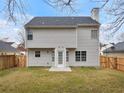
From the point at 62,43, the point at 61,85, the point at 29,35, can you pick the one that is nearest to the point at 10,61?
the point at 29,35

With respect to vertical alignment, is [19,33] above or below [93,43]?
above

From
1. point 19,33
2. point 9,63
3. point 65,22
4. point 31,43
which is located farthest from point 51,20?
point 19,33

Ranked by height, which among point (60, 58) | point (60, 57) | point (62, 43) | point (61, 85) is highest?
point (62, 43)

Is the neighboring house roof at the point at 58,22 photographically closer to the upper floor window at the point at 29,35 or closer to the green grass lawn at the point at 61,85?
the upper floor window at the point at 29,35

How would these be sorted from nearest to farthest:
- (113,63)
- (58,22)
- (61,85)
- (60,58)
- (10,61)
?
1. (61,85)
2. (60,58)
3. (113,63)
4. (58,22)
5. (10,61)

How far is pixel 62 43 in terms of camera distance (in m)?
31.2

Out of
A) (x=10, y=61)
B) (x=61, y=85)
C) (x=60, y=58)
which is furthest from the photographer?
(x=10, y=61)

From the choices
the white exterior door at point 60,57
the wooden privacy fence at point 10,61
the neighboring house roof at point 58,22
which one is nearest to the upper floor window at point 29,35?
the neighboring house roof at point 58,22

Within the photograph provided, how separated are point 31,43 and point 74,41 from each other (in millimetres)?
5556

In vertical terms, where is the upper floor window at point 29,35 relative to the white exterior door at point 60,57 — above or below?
above

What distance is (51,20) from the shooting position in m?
34.4

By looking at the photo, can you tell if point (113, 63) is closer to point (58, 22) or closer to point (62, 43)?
point (62, 43)

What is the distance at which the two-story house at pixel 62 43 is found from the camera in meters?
31.2

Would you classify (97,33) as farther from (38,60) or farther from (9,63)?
(9,63)
